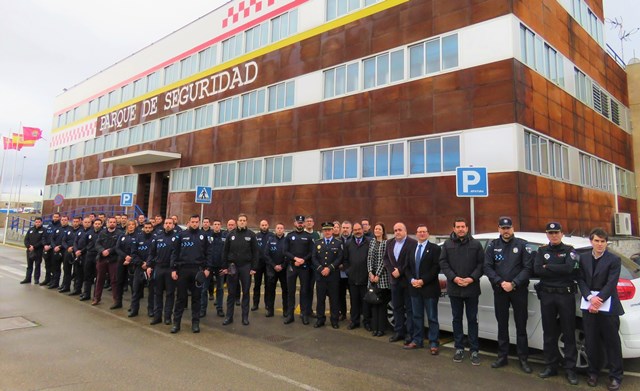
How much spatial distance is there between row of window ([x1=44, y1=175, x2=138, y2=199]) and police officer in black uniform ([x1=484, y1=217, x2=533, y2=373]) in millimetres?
26430

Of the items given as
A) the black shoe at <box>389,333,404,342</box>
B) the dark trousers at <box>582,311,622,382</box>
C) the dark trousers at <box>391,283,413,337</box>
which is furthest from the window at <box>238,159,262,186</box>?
the dark trousers at <box>582,311,622,382</box>

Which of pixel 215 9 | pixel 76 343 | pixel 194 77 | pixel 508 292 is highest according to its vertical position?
pixel 215 9

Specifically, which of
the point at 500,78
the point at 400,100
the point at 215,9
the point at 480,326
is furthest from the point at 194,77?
the point at 480,326

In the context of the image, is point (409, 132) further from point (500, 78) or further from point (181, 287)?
point (181, 287)

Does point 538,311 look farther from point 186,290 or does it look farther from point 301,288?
point 186,290

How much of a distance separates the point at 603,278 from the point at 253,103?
17.9 meters

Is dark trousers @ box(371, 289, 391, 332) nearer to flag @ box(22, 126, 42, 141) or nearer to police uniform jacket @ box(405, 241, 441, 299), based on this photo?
police uniform jacket @ box(405, 241, 441, 299)

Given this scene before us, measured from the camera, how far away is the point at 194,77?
961 inches

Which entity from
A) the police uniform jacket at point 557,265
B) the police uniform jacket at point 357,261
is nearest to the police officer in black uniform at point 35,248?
the police uniform jacket at point 357,261

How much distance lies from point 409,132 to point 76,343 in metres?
11.5

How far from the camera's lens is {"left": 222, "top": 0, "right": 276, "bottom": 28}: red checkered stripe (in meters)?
21.1

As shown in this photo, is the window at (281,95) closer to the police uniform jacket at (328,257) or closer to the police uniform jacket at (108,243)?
the police uniform jacket at (108,243)

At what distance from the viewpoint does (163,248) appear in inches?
302

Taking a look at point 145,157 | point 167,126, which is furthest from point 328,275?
point 167,126
